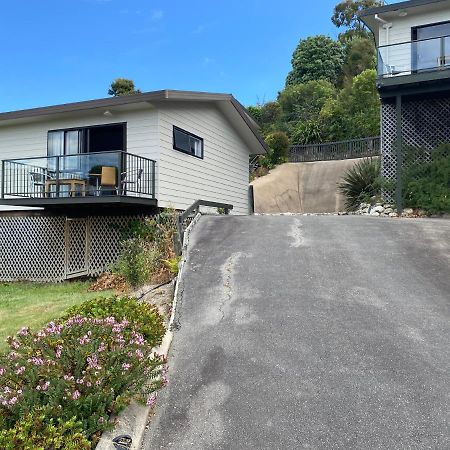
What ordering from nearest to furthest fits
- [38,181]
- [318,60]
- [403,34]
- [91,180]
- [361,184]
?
[91,180] → [38,181] → [403,34] → [361,184] → [318,60]

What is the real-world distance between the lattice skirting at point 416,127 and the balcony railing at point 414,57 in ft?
4.06

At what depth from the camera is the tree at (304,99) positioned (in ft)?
110

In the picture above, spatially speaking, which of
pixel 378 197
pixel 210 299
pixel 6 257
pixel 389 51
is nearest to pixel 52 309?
pixel 210 299

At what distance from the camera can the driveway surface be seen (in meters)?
3.86

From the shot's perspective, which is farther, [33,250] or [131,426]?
[33,250]

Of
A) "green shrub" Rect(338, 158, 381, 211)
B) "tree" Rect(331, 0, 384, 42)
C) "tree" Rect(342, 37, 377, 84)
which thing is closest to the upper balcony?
"green shrub" Rect(338, 158, 381, 211)

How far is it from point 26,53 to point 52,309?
27.8 m

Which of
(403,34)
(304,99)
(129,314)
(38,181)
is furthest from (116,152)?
(304,99)

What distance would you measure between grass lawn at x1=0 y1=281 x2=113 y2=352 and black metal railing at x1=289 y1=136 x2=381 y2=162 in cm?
1884

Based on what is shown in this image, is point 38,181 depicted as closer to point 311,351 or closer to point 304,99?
point 311,351

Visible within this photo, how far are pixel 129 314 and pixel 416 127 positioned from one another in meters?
13.7

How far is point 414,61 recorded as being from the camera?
15.0 metres

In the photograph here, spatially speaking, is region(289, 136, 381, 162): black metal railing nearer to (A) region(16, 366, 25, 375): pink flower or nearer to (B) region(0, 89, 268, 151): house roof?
(B) region(0, 89, 268, 151): house roof

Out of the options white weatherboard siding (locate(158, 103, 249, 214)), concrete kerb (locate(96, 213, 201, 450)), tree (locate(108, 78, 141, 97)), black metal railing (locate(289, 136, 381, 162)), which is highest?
tree (locate(108, 78, 141, 97))
